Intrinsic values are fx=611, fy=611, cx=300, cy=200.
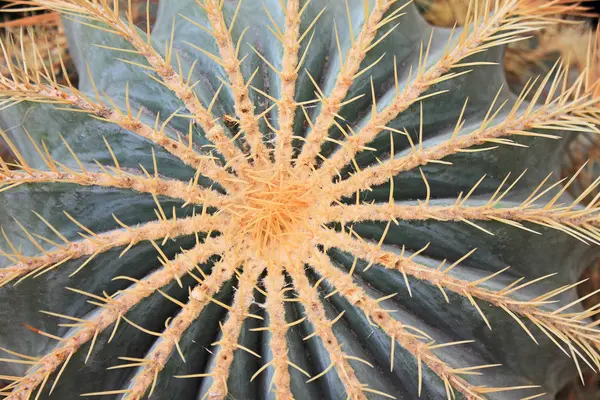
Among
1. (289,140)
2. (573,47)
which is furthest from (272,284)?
(573,47)

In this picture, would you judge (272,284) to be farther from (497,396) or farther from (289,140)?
(497,396)

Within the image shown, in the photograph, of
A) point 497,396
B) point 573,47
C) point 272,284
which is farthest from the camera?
point 573,47

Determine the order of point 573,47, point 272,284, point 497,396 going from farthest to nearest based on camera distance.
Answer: point 573,47 → point 497,396 → point 272,284

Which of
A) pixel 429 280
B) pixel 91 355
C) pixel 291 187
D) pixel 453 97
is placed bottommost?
pixel 91 355

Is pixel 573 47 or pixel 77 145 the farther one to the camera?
pixel 573 47
